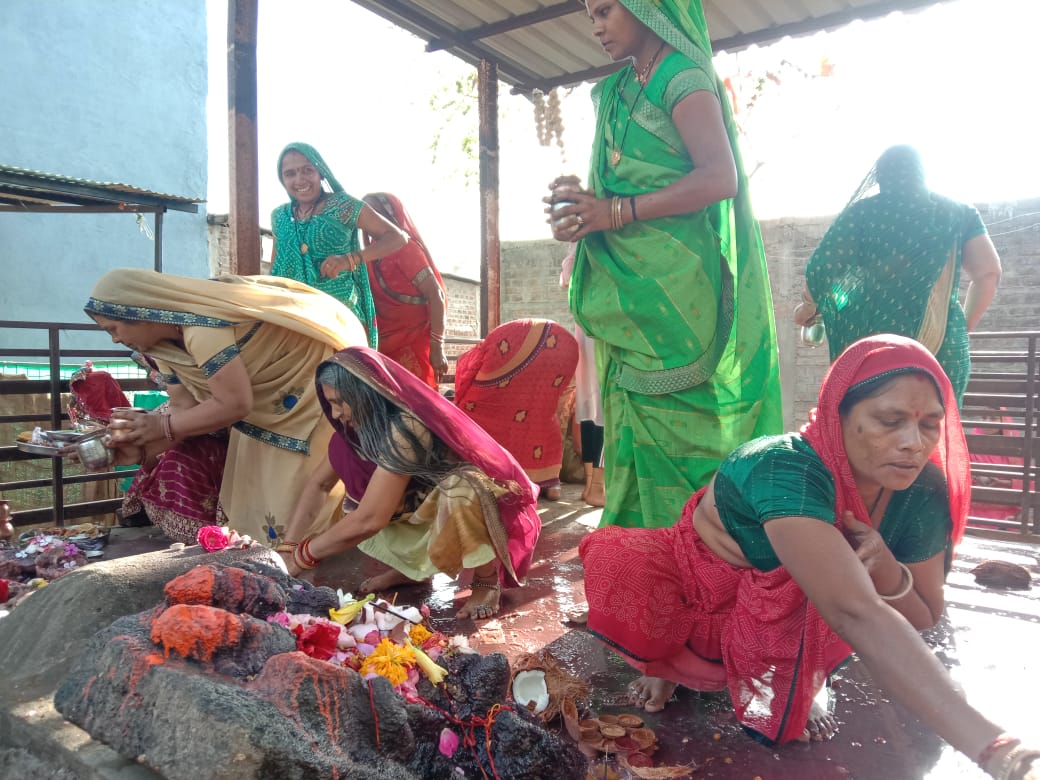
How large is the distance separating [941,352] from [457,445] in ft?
5.95

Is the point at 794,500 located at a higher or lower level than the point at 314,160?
lower

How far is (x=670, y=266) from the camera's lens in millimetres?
2527

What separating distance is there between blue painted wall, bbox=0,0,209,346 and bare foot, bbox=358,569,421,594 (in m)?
9.17

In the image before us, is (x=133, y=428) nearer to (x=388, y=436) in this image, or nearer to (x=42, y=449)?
(x=42, y=449)

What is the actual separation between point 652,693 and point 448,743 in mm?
779

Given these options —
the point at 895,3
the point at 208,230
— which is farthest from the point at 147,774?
the point at 208,230

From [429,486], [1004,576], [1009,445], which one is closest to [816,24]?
[1009,445]

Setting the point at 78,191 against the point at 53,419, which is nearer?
the point at 53,419

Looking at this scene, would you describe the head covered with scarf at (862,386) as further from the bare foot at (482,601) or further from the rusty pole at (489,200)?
the rusty pole at (489,200)

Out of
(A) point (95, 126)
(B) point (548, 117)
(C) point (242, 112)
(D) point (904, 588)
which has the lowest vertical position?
(D) point (904, 588)

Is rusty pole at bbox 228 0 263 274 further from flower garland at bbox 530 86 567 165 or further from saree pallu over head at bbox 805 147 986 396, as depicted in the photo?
saree pallu over head at bbox 805 147 986 396

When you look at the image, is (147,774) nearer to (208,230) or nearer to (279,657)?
(279,657)

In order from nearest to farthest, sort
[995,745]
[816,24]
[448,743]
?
[995,745]
[448,743]
[816,24]

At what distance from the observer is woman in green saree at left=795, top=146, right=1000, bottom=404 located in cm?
263
